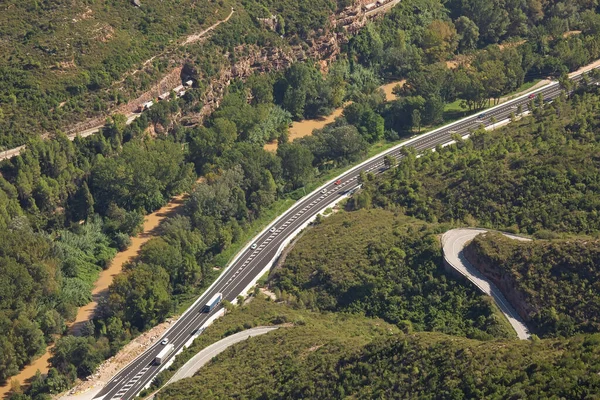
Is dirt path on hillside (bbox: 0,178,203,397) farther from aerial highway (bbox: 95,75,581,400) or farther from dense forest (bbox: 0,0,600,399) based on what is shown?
aerial highway (bbox: 95,75,581,400)

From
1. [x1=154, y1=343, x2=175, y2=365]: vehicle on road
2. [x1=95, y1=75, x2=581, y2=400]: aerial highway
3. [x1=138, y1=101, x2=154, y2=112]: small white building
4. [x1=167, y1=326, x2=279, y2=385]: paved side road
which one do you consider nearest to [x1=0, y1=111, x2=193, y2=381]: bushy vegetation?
[x1=138, y1=101, x2=154, y2=112]: small white building

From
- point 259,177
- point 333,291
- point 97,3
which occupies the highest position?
point 97,3

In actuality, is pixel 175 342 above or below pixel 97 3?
below

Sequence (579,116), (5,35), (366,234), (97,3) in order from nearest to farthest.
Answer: (366,234) → (579,116) → (5,35) → (97,3)

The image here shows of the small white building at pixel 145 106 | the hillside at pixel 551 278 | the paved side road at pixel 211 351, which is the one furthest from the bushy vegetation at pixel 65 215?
the hillside at pixel 551 278

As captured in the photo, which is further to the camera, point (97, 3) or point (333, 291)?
point (97, 3)

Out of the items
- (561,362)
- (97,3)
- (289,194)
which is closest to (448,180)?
(289,194)

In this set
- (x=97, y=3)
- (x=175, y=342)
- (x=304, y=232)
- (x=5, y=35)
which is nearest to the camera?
(x=175, y=342)

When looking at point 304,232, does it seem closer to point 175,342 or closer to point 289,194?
point 289,194
